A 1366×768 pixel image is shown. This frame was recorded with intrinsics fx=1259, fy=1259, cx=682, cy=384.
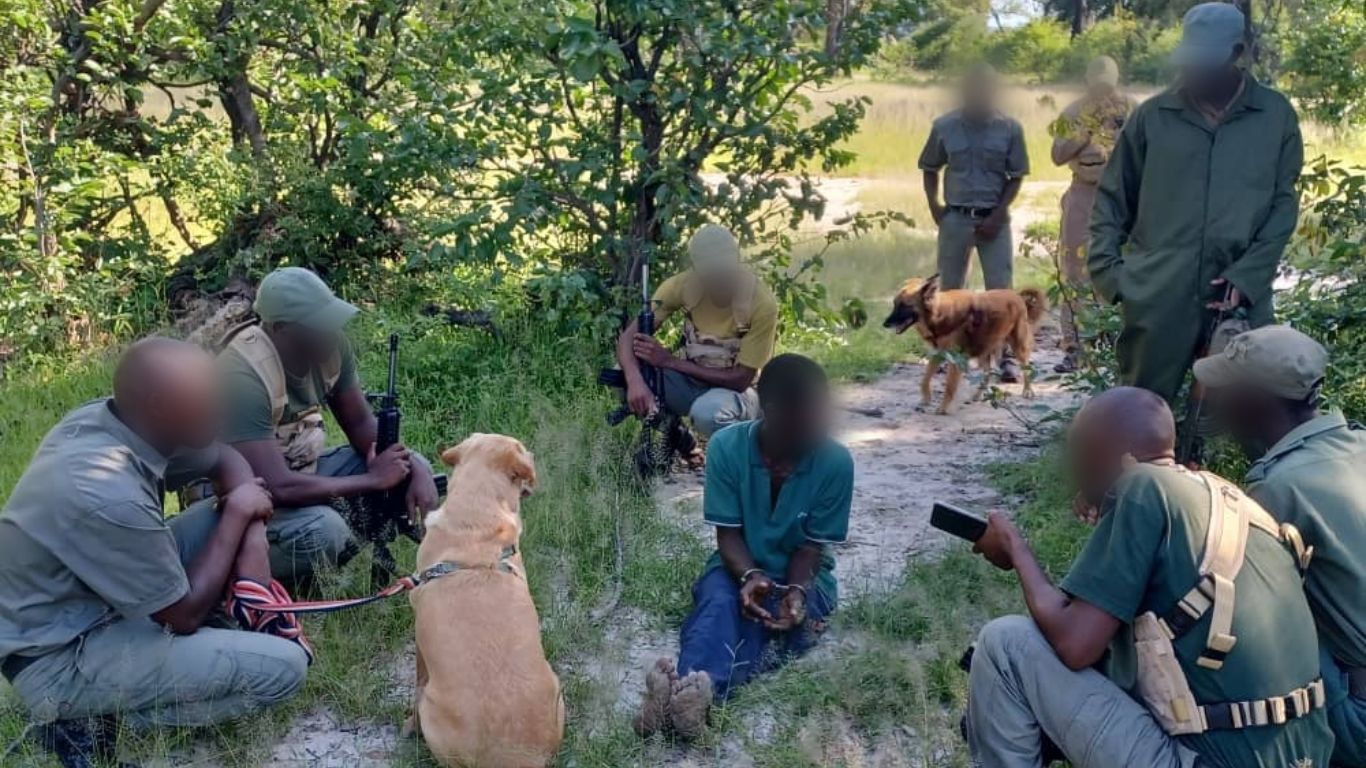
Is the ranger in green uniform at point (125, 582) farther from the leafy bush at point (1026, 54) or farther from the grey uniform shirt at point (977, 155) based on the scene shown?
the leafy bush at point (1026, 54)

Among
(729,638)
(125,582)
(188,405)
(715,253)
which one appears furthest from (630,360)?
(125,582)

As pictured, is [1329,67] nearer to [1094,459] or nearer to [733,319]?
[733,319]

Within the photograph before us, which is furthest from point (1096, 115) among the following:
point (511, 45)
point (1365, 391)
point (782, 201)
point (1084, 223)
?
point (511, 45)

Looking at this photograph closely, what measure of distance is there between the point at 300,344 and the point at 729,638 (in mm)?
1831

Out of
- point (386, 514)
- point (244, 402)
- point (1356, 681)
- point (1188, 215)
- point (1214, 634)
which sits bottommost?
point (386, 514)

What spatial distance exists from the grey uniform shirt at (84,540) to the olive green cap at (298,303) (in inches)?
37.0

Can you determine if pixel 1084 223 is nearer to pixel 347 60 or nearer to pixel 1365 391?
pixel 1365 391

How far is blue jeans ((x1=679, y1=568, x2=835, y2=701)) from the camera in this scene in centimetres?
409

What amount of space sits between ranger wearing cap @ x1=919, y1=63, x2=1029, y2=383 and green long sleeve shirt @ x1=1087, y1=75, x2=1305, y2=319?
9.57 feet

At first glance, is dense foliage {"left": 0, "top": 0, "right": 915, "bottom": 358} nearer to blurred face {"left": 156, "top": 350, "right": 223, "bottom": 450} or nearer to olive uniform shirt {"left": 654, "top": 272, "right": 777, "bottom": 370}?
olive uniform shirt {"left": 654, "top": 272, "right": 777, "bottom": 370}

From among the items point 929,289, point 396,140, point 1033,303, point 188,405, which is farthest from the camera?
point 1033,303

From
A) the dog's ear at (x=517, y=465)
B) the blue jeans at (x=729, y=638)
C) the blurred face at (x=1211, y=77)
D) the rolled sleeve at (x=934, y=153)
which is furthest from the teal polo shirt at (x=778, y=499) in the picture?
the rolled sleeve at (x=934, y=153)

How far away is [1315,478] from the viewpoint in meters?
3.07

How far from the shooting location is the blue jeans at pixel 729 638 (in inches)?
161
